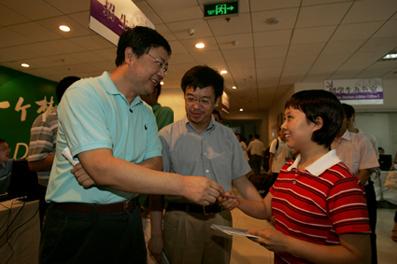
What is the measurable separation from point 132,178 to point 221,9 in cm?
331

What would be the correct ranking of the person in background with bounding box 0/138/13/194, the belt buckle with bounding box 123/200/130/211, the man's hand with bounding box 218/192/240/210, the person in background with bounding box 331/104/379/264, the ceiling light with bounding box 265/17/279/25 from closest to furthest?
1. the belt buckle with bounding box 123/200/130/211
2. the man's hand with bounding box 218/192/240/210
3. the person in background with bounding box 331/104/379/264
4. the person in background with bounding box 0/138/13/194
5. the ceiling light with bounding box 265/17/279/25

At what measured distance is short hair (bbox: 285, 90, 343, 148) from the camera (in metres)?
1.16

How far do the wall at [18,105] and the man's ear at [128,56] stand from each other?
692cm

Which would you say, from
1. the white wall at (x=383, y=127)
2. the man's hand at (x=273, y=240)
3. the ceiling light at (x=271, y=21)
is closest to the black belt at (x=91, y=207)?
the man's hand at (x=273, y=240)

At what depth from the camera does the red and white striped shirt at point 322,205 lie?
3.16 ft

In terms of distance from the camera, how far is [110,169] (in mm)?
871

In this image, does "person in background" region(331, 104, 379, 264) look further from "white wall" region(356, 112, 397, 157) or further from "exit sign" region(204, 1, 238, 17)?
"white wall" region(356, 112, 397, 157)

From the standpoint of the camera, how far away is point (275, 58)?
5887 mm

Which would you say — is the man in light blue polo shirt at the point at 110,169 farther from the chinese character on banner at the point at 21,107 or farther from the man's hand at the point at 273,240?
the chinese character on banner at the point at 21,107

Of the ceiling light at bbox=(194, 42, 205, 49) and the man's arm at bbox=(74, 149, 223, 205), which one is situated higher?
the ceiling light at bbox=(194, 42, 205, 49)

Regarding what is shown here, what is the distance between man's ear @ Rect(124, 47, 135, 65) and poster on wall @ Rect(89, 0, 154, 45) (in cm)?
107

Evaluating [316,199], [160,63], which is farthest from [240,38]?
[316,199]

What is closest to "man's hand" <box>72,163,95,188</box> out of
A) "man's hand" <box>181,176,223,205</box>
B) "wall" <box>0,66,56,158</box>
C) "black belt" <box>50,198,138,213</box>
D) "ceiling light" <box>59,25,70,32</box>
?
"black belt" <box>50,198,138,213</box>

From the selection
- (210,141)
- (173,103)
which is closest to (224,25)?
(210,141)
